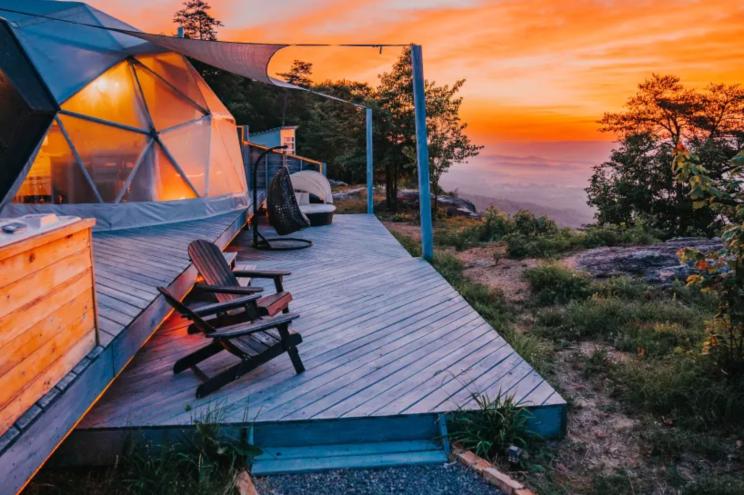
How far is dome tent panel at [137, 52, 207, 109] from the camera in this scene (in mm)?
8312

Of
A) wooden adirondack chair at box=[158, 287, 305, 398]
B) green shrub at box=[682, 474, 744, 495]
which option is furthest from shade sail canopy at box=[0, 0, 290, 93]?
green shrub at box=[682, 474, 744, 495]

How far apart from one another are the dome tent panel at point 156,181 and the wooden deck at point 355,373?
3336mm

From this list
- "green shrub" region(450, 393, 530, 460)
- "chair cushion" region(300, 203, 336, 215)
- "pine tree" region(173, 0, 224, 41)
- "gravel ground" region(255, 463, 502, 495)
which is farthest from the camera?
"pine tree" region(173, 0, 224, 41)

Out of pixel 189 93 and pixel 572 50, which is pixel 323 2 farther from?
pixel 572 50

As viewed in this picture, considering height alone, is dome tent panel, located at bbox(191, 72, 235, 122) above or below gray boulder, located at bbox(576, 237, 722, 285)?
above

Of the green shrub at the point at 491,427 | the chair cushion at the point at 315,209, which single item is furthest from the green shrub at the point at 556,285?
the chair cushion at the point at 315,209

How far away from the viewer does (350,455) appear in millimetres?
2895

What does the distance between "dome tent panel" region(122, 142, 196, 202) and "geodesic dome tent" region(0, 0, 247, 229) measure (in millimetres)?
16

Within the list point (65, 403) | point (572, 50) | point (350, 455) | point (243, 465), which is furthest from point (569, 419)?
point (572, 50)

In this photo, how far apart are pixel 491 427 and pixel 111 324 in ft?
7.90

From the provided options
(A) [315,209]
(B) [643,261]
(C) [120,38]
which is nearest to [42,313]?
(C) [120,38]

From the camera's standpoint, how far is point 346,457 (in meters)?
2.88

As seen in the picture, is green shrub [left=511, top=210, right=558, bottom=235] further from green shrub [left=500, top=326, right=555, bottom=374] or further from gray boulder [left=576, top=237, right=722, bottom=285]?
green shrub [left=500, top=326, right=555, bottom=374]

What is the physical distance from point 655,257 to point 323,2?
907cm
